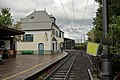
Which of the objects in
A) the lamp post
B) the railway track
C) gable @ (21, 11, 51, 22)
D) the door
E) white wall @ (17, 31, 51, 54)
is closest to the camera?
the lamp post

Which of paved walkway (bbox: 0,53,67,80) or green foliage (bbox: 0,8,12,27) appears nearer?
paved walkway (bbox: 0,53,67,80)

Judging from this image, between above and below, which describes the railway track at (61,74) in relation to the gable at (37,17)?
below

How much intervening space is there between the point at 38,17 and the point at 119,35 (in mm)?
42641

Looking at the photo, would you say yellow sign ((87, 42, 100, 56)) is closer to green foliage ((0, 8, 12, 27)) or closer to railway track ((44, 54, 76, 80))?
railway track ((44, 54, 76, 80))

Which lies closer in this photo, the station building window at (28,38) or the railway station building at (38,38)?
the railway station building at (38,38)

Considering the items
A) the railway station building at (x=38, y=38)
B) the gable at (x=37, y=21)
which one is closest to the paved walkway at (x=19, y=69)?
the railway station building at (x=38, y=38)

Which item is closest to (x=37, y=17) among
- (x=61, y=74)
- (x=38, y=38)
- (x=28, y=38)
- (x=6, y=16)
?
(x=28, y=38)

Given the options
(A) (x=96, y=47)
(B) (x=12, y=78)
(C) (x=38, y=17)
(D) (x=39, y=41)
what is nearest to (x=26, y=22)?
(C) (x=38, y=17)

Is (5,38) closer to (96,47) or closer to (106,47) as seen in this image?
(96,47)

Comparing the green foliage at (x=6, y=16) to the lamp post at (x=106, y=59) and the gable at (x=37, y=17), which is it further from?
the lamp post at (x=106, y=59)

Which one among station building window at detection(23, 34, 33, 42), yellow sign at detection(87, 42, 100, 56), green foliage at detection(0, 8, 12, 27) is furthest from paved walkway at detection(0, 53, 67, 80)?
station building window at detection(23, 34, 33, 42)

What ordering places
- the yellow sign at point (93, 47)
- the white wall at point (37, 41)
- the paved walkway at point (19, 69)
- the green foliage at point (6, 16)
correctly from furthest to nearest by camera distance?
1. the white wall at point (37, 41)
2. the green foliage at point (6, 16)
3. the paved walkway at point (19, 69)
4. the yellow sign at point (93, 47)

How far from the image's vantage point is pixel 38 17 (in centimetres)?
5194

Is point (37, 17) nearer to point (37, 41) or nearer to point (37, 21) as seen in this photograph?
point (37, 21)
